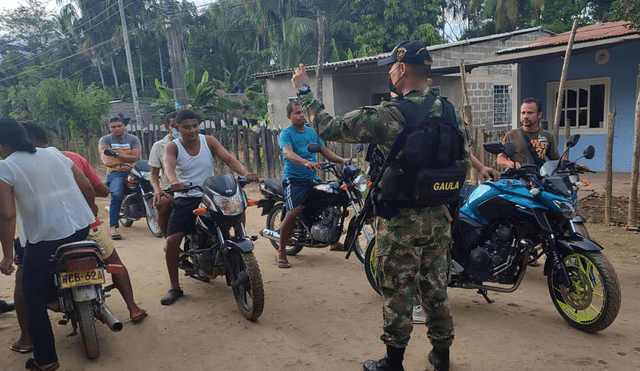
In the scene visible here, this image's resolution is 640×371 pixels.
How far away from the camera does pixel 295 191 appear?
5.40m

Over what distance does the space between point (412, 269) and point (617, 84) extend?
32.3 ft

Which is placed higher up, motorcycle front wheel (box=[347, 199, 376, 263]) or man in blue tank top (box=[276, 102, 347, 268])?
man in blue tank top (box=[276, 102, 347, 268])

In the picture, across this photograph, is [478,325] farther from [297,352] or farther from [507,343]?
[297,352]

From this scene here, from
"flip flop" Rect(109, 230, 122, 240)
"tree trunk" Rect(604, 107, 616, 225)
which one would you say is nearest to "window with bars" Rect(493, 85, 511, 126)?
"tree trunk" Rect(604, 107, 616, 225)

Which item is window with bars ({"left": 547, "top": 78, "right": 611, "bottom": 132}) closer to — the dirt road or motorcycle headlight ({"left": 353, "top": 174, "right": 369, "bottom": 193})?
the dirt road

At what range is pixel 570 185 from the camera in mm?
3826

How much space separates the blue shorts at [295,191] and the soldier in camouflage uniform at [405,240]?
2.40m

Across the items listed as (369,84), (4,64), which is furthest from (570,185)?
(4,64)

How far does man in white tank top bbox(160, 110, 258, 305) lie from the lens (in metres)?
4.43

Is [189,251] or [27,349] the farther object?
[189,251]

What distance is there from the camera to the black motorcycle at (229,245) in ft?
13.0

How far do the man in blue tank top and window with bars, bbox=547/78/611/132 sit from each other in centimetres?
763

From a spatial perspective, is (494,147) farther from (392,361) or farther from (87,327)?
(87,327)

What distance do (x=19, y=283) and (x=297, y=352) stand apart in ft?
6.86
